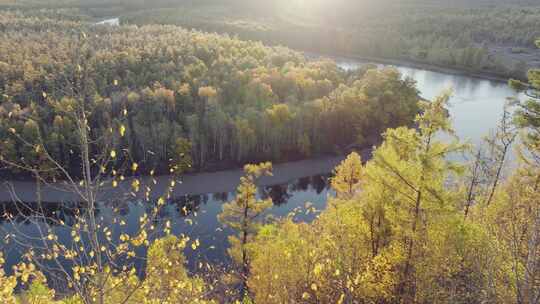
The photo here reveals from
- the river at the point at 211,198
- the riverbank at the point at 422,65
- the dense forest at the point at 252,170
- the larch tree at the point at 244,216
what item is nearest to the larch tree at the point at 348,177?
the dense forest at the point at 252,170

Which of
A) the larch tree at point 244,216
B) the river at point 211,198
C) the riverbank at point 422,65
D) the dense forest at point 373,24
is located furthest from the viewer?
the dense forest at point 373,24

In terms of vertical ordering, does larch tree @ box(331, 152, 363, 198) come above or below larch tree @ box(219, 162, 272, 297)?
above

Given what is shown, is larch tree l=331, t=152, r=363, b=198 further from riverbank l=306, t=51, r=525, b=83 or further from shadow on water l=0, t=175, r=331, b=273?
riverbank l=306, t=51, r=525, b=83

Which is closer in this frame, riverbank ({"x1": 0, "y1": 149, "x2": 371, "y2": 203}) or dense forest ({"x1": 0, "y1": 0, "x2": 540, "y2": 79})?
riverbank ({"x1": 0, "y1": 149, "x2": 371, "y2": 203})

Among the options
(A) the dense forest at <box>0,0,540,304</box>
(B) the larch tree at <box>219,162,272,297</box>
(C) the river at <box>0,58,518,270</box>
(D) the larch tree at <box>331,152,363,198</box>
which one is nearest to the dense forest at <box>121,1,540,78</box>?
(A) the dense forest at <box>0,0,540,304</box>

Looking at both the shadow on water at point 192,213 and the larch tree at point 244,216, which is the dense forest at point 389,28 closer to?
the shadow on water at point 192,213

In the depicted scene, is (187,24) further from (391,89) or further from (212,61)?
(391,89)
